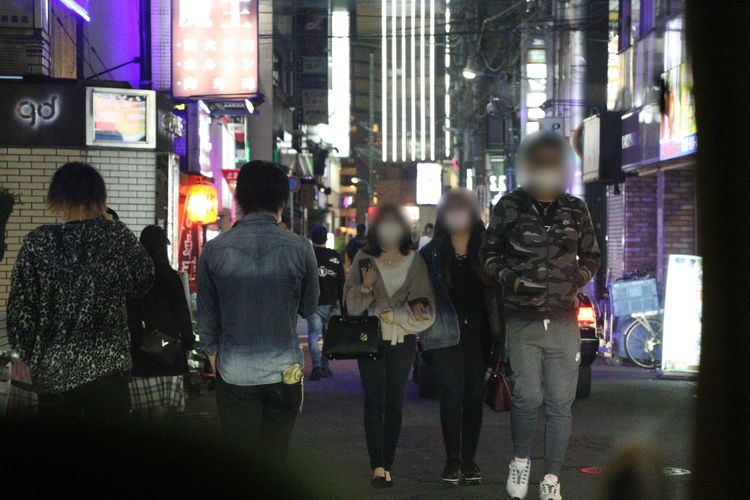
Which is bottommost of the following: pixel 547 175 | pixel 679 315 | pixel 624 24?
pixel 679 315

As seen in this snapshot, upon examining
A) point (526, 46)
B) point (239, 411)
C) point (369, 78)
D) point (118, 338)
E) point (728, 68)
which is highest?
point (369, 78)

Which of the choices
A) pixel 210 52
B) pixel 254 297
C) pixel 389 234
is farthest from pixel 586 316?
pixel 210 52

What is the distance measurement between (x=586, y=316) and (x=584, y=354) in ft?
1.48

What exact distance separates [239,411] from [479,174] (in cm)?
5730

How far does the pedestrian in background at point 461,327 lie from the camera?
6.80 meters

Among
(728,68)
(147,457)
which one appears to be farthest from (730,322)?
(147,457)

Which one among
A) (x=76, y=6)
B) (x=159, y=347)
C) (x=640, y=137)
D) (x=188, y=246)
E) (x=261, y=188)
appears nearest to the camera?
(x=261, y=188)

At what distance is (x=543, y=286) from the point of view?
19.3 feet

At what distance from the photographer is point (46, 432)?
313cm

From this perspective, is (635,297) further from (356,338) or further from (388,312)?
(356,338)

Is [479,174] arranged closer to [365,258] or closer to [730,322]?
[365,258]

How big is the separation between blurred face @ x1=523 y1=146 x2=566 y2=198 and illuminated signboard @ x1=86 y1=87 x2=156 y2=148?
9.34m

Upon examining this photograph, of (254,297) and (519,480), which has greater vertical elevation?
(254,297)

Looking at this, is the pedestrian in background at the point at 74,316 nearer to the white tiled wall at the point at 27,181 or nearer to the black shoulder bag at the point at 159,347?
the black shoulder bag at the point at 159,347
